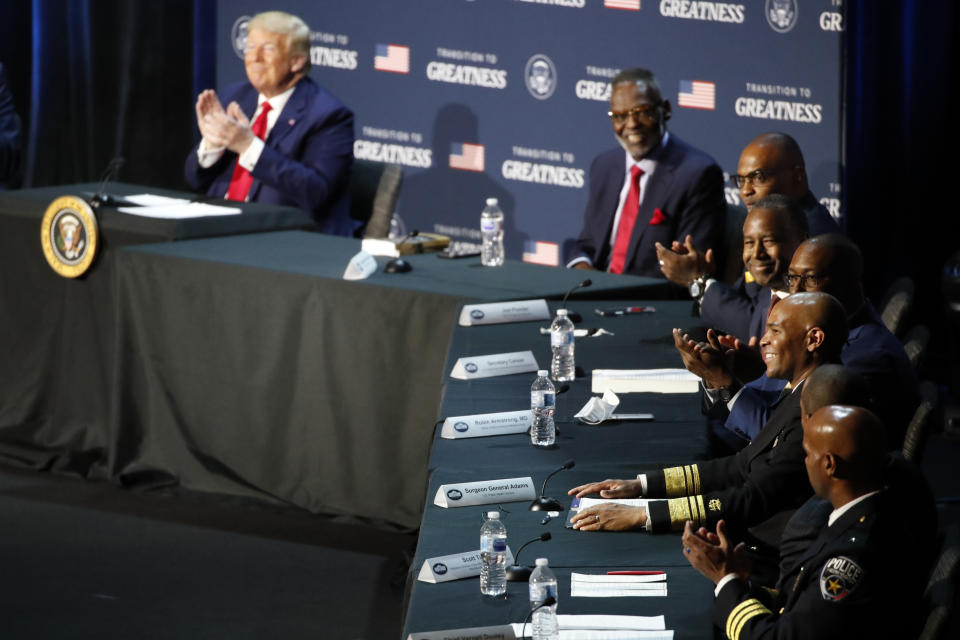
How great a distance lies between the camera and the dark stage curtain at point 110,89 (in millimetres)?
8609

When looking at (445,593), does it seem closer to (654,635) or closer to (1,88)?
(654,635)

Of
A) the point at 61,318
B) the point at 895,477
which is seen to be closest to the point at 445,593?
the point at 895,477

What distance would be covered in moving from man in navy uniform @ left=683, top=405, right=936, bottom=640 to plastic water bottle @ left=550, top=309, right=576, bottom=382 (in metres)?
1.52

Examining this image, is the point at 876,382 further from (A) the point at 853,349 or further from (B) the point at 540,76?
(B) the point at 540,76

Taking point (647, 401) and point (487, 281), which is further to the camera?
point (487, 281)

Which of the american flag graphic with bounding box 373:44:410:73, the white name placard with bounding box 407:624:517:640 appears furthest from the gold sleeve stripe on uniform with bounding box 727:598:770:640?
the american flag graphic with bounding box 373:44:410:73

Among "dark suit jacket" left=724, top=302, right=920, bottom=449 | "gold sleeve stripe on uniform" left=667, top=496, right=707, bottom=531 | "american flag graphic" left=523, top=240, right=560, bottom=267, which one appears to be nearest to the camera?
"gold sleeve stripe on uniform" left=667, top=496, right=707, bottom=531

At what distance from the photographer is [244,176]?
21.5 ft

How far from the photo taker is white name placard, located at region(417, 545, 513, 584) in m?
2.76

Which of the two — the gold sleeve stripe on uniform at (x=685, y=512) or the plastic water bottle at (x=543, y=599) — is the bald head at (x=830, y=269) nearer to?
the gold sleeve stripe on uniform at (x=685, y=512)

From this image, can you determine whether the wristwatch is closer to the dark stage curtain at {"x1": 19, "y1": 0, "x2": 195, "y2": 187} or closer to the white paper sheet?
the white paper sheet

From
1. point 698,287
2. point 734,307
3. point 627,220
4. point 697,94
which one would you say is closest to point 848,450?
point 734,307

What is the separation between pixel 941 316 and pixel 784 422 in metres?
3.63

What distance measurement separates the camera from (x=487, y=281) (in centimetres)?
516
